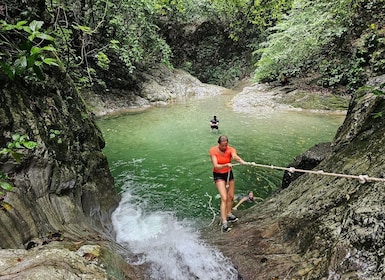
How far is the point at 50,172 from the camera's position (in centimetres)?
459

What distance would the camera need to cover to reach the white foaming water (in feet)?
14.2

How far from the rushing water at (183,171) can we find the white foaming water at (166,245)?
15 millimetres

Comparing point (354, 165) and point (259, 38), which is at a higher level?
point (259, 38)

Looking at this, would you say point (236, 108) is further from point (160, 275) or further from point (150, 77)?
point (160, 275)

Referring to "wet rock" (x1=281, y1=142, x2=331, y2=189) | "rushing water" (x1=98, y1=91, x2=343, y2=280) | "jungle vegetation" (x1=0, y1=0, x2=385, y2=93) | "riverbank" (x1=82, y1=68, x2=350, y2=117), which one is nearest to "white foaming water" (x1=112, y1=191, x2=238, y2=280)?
"rushing water" (x1=98, y1=91, x2=343, y2=280)

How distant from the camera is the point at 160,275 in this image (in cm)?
427

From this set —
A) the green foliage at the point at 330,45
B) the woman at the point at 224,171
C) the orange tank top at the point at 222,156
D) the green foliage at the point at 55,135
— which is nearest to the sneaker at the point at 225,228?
the woman at the point at 224,171

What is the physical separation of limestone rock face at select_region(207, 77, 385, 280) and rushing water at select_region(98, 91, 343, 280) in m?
0.57

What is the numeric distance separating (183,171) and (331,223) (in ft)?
21.4

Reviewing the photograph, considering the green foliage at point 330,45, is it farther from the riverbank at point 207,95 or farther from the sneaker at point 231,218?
the sneaker at point 231,218

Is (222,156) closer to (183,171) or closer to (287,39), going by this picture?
(183,171)

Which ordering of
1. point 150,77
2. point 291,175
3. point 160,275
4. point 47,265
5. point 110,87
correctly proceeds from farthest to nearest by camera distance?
1. point 150,77
2. point 110,87
3. point 291,175
4. point 160,275
5. point 47,265

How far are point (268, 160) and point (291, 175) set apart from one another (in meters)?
2.98

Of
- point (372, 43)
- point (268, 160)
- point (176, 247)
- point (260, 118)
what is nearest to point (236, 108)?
point (260, 118)
